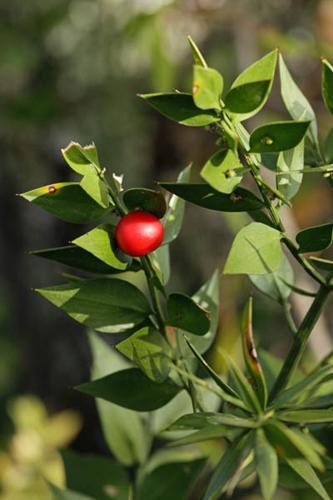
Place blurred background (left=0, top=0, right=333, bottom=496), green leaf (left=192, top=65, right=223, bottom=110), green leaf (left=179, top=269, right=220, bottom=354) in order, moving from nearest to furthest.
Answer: green leaf (left=192, top=65, right=223, bottom=110) → green leaf (left=179, top=269, right=220, bottom=354) → blurred background (left=0, top=0, right=333, bottom=496)

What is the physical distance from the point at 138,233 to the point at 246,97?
0.07 meters

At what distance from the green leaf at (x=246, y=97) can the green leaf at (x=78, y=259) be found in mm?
91

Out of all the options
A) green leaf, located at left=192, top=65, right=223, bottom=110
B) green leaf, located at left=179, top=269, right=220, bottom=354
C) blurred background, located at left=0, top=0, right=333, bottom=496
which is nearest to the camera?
green leaf, located at left=192, top=65, right=223, bottom=110

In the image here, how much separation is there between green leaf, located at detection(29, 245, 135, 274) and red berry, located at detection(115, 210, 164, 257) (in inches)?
0.8

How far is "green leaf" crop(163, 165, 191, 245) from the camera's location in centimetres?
41

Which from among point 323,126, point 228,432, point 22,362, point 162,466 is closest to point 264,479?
point 228,432

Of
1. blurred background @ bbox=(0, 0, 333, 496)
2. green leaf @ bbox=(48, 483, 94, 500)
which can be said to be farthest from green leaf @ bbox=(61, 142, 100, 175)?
blurred background @ bbox=(0, 0, 333, 496)

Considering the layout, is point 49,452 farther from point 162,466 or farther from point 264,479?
point 264,479

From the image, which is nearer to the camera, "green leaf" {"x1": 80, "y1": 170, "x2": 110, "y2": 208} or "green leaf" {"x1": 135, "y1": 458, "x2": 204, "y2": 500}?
"green leaf" {"x1": 80, "y1": 170, "x2": 110, "y2": 208}

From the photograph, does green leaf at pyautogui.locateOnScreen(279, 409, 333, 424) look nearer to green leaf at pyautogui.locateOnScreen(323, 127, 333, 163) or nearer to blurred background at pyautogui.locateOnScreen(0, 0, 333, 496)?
green leaf at pyautogui.locateOnScreen(323, 127, 333, 163)

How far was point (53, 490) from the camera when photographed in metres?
0.48

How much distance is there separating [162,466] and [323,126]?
1.09 meters

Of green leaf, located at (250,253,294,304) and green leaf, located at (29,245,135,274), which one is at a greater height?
green leaf, located at (29,245,135,274)

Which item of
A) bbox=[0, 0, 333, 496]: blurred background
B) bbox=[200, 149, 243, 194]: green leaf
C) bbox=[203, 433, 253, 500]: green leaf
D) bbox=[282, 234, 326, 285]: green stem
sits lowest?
bbox=[0, 0, 333, 496]: blurred background
